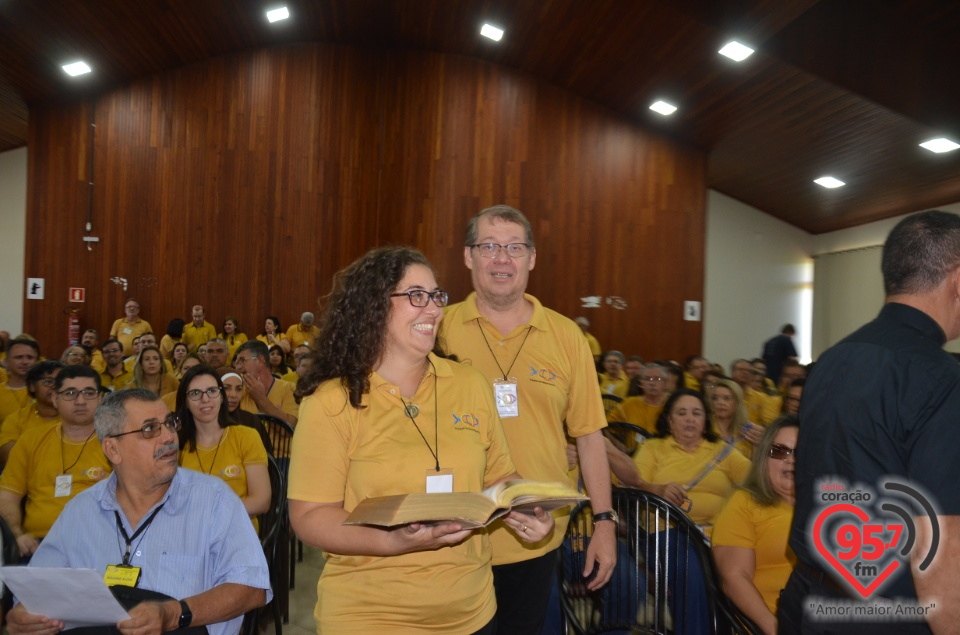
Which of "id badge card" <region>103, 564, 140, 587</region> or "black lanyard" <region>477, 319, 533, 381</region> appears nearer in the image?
"id badge card" <region>103, 564, 140, 587</region>

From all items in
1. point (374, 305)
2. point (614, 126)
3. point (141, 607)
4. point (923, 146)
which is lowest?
point (141, 607)

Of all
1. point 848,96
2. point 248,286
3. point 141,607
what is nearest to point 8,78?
point 248,286

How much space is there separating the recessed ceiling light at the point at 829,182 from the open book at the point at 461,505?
10809 mm

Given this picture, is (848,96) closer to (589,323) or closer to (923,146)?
(923,146)

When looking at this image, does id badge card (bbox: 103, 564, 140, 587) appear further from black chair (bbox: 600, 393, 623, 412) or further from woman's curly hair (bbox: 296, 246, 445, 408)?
black chair (bbox: 600, 393, 623, 412)

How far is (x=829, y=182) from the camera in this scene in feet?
35.2

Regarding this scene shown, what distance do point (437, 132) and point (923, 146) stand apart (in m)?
6.60

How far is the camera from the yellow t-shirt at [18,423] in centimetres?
402

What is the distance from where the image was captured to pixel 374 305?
1629mm

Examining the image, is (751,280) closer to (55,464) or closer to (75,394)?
(75,394)

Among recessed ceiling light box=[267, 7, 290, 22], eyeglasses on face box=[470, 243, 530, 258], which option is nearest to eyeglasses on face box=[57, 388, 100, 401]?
eyeglasses on face box=[470, 243, 530, 258]

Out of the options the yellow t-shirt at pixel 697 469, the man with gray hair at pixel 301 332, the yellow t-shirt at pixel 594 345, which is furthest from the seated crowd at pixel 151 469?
the yellow t-shirt at pixel 594 345

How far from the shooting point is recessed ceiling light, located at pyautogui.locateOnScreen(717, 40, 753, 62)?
7.66 metres

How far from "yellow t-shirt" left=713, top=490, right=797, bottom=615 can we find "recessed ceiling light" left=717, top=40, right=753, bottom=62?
6698 mm
